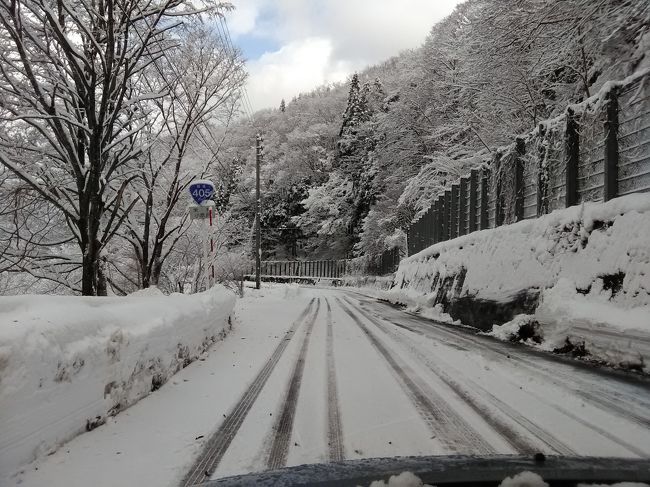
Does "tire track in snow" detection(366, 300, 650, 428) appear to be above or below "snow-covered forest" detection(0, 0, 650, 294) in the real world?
below

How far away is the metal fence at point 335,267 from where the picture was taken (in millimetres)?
36562

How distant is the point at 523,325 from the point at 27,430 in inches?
297

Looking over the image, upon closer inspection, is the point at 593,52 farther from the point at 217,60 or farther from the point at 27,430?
the point at 27,430

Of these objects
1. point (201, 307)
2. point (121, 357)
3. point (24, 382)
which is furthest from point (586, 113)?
point (24, 382)

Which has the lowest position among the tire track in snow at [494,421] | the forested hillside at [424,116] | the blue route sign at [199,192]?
the tire track in snow at [494,421]

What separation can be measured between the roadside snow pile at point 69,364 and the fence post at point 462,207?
12.8 metres

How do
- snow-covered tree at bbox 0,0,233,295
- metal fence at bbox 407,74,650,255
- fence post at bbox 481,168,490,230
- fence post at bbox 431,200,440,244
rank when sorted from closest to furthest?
1. metal fence at bbox 407,74,650,255
2. snow-covered tree at bbox 0,0,233,295
3. fence post at bbox 481,168,490,230
4. fence post at bbox 431,200,440,244

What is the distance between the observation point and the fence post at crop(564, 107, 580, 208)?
836 cm

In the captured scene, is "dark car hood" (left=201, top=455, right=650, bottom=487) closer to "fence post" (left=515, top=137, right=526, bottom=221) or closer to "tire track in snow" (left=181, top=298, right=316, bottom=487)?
"tire track in snow" (left=181, top=298, right=316, bottom=487)

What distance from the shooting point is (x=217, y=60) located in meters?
14.9

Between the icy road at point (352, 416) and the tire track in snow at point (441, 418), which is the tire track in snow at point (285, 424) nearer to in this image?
the icy road at point (352, 416)

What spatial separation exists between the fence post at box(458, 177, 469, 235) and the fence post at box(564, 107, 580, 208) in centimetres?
735

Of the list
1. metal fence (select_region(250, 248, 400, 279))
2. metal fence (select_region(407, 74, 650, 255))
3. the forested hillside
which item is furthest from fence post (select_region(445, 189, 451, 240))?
metal fence (select_region(250, 248, 400, 279))

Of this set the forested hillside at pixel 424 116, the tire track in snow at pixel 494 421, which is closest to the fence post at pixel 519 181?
the forested hillside at pixel 424 116
